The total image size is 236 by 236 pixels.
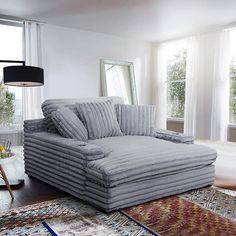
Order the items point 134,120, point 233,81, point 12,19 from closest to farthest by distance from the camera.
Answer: point 134,120, point 12,19, point 233,81

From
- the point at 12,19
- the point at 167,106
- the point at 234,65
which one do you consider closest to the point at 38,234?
the point at 12,19

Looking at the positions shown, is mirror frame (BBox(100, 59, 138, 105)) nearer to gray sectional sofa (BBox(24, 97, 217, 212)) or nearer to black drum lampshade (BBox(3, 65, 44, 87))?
gray sectional sofa (BBox(24, 97, 217, 212))

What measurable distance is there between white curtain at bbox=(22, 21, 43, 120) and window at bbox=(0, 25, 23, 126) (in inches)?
5.8

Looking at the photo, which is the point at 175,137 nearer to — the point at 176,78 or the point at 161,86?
the point at 176,78

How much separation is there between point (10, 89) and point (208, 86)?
370cm

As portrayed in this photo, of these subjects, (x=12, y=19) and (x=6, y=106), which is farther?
(x=6, y=106)

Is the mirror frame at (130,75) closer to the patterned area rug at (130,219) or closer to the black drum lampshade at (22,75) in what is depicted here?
the black drum lampshade at (22,75)

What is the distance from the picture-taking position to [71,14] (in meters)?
4.57

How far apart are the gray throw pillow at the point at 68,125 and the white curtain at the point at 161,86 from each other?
390 centimetres

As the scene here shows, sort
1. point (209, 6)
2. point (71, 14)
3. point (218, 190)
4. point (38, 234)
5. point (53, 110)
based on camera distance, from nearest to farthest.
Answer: point (38, 234) < point (218, 190) < point (53, 110) < point (209, 6) < point (71, 14)

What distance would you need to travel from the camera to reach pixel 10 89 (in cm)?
Answer: 502

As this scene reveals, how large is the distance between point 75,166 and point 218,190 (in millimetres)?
1401

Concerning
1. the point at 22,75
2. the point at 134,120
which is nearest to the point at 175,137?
the point at 134,120

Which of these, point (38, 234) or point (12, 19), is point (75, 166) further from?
point (12, 19)
